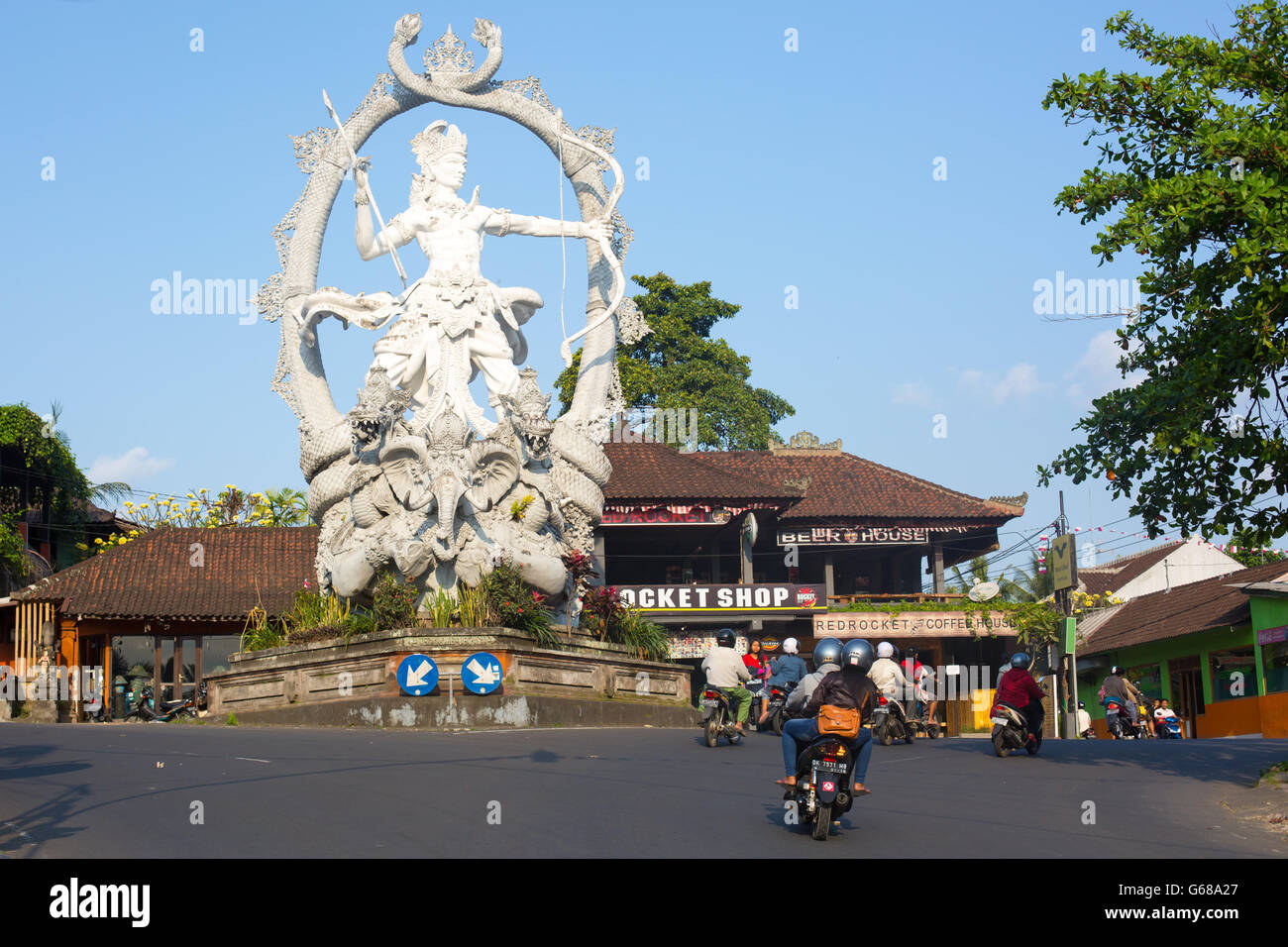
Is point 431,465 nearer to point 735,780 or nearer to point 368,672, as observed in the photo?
point 368,672

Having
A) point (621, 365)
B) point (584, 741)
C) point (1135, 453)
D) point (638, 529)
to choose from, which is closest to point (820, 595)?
point (638, 529)

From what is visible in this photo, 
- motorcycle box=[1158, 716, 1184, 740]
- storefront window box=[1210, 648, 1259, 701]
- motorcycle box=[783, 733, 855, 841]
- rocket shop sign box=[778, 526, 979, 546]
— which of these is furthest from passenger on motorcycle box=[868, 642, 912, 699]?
rocket shop sign box=[778, 526, 979, 546]

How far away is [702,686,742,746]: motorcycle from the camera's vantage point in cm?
1780

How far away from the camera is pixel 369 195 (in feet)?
88.0

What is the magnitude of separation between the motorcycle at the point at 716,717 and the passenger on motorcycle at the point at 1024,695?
10.6ft

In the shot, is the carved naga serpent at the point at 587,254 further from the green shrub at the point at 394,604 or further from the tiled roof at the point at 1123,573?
the tiled roof at the point at 1123,573

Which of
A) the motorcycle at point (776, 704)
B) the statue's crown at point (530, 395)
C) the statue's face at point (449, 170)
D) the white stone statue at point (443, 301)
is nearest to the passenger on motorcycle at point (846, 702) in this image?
the motorcycle at point (776, 704)

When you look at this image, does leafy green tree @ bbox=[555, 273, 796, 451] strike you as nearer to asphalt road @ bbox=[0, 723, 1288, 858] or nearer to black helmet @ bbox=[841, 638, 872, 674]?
asphalt road @ bbox=[0, 723, 1288, 858]

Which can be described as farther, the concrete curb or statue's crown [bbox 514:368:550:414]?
statue's crown [bbox 514:368:550:414]

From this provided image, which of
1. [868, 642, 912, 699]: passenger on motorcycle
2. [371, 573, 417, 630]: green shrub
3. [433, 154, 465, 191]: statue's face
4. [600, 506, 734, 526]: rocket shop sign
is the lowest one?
[868, 642, 912, 699]: passenger on motorcycle

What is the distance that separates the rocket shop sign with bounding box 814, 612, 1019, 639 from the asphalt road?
19.7 m

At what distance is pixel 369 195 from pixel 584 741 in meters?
13.1

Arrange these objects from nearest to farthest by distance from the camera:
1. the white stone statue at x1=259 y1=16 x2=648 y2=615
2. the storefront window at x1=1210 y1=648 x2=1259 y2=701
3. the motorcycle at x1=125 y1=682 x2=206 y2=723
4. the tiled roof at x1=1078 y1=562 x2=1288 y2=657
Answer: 1. the white stone statue at x1=259 y1=16 x2=648 y2=615
2. the motorcycle at x1=125 y1=682 x2=206 y2=723
3. the storefront window at x1=1210 y1=648 x2=1259 y2=701
4. the tiled roof at x1=1078 y1=562 x2=1288 y2=657

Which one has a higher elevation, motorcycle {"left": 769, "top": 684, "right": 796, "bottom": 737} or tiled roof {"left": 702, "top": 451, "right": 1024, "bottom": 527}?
tiled roof {"left": 702, "top": 451, "right": 1024, "bottom": 527}
